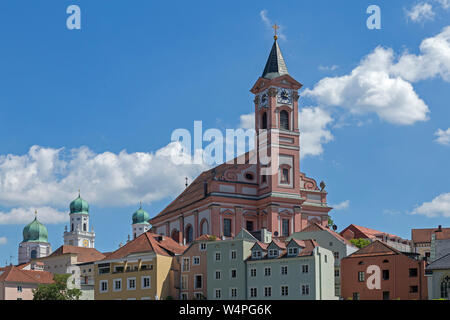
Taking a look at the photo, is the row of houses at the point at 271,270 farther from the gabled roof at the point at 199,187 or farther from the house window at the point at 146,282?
the gabled roof at the point at 199,187

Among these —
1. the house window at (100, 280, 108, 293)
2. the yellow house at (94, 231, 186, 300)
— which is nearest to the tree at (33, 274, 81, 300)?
the yellow house at (94, 231, 186, 300)

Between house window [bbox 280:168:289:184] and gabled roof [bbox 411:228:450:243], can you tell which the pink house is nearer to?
house window [bbox 280:168:289:184]

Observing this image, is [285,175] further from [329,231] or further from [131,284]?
[131,284]

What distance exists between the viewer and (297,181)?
115 meters

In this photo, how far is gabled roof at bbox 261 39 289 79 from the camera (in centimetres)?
11888

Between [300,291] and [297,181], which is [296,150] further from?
[300,291]

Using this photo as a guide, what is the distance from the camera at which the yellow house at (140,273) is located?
307 ft

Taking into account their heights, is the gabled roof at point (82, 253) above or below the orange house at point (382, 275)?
above

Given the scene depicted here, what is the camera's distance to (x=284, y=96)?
385 ft

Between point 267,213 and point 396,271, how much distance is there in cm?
2960

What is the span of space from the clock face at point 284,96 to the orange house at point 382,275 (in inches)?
1286

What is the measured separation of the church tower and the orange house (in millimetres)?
25377

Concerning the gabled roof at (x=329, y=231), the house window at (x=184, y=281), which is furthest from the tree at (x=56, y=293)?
the gabled roof at (x=329, y=231)
